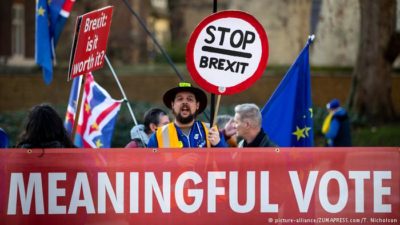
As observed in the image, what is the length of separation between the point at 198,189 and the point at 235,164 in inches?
11.9

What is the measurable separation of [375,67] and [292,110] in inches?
446

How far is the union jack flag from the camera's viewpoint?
11273mm

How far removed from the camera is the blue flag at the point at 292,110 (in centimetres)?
1050

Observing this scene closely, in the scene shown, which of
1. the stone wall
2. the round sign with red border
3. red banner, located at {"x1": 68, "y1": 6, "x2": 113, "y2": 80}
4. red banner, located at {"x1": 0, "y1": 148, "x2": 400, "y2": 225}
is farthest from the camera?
the stone wall

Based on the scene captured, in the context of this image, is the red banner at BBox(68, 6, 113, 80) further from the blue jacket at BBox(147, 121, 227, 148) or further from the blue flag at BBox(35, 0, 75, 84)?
the blue flag at BBox(35, 0, 75, 84)

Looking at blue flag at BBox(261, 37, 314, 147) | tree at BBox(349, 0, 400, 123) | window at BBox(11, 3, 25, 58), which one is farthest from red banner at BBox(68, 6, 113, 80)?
window at BBox(11, 3, 25, 58)

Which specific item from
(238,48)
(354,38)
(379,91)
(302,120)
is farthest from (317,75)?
(238,48)

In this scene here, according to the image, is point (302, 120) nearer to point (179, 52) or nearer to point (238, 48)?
point (238, 48)

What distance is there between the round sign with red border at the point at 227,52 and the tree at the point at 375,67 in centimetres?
1322

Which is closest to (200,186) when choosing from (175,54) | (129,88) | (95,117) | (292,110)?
(292,110)

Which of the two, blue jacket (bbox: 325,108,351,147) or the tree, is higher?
the tree

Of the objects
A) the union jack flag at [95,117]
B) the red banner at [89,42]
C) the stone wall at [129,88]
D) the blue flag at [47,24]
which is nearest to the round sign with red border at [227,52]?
the red banner at [89,42]

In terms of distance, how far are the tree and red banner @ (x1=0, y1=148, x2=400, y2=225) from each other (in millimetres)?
13879

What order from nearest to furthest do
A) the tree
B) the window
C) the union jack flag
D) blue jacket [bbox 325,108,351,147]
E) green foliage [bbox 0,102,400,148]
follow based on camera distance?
the union jack flag
blue jacket [bbox 325,108,351,147]
green foliage [bbox 0,102,400,148]
the tree
the window
